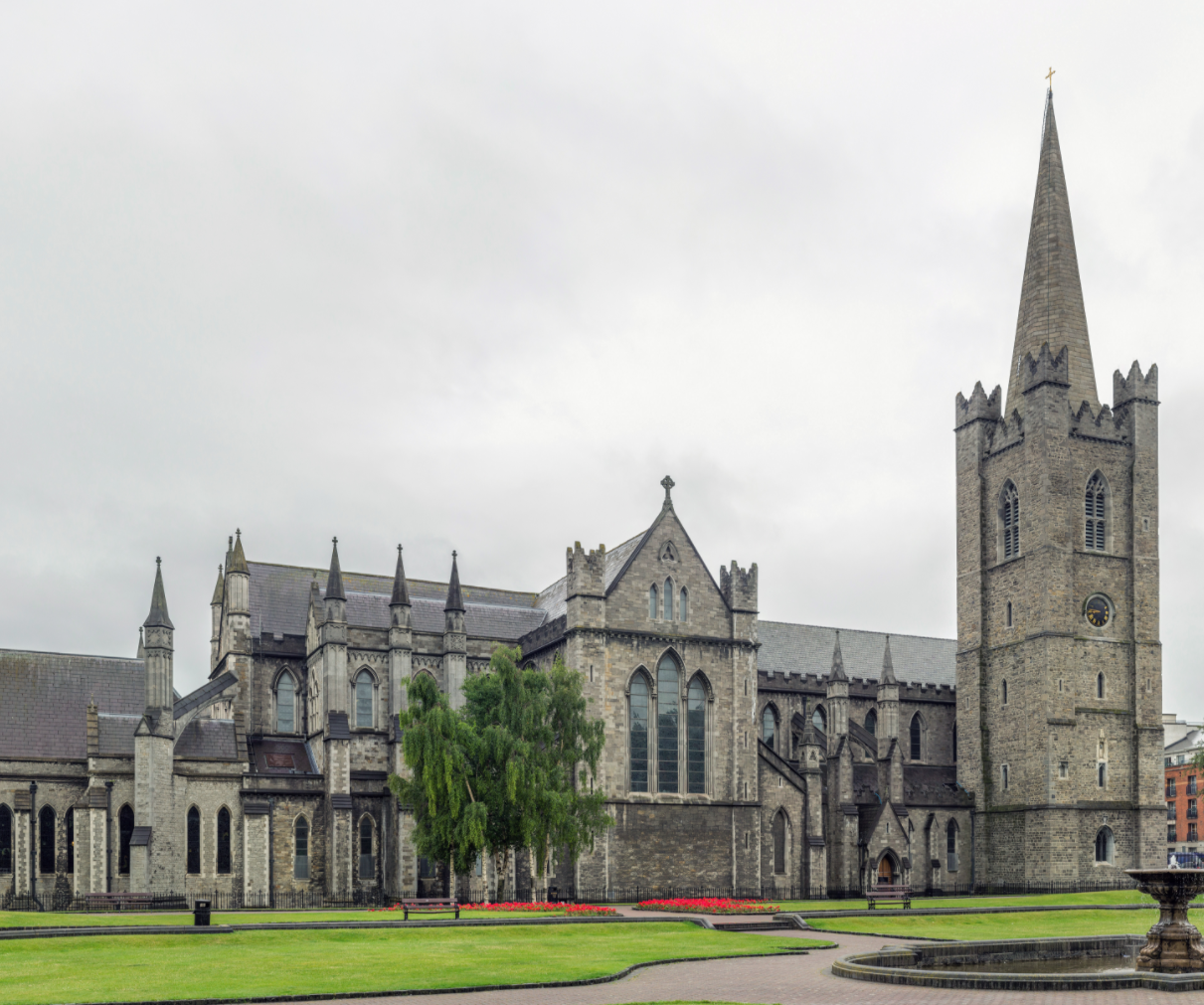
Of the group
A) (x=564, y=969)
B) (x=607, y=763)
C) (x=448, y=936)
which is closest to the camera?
(x=564, y=969)

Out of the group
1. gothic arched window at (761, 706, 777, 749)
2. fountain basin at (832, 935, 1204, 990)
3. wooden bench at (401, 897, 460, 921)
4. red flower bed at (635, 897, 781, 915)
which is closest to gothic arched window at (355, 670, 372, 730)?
wooden bench at (401, 897, 460, 921)

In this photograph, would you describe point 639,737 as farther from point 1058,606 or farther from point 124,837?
point 1058,606

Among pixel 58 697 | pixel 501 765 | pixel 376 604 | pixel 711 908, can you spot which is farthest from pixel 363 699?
pixel 711 908

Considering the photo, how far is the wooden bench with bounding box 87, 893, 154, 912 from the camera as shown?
4922cm

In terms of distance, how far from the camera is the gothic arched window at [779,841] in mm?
60938

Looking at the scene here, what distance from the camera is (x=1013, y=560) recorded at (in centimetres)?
6812

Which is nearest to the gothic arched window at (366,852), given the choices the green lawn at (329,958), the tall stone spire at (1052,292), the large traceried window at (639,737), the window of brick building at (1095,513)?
the large traceried window at (639,737)

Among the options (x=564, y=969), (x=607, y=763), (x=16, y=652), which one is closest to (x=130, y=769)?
(x=16, y=652)

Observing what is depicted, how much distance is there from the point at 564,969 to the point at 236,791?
3139cm

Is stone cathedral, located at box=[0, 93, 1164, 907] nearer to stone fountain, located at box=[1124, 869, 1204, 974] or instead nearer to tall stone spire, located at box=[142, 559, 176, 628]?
tall stone spire, located at box=[142, 559, 176, 628]

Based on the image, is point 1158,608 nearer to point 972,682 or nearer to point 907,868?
point 972,682

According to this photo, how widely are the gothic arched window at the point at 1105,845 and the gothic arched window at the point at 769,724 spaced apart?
1707cm

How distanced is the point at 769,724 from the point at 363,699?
22.7m

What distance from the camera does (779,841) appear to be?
61.2 m
